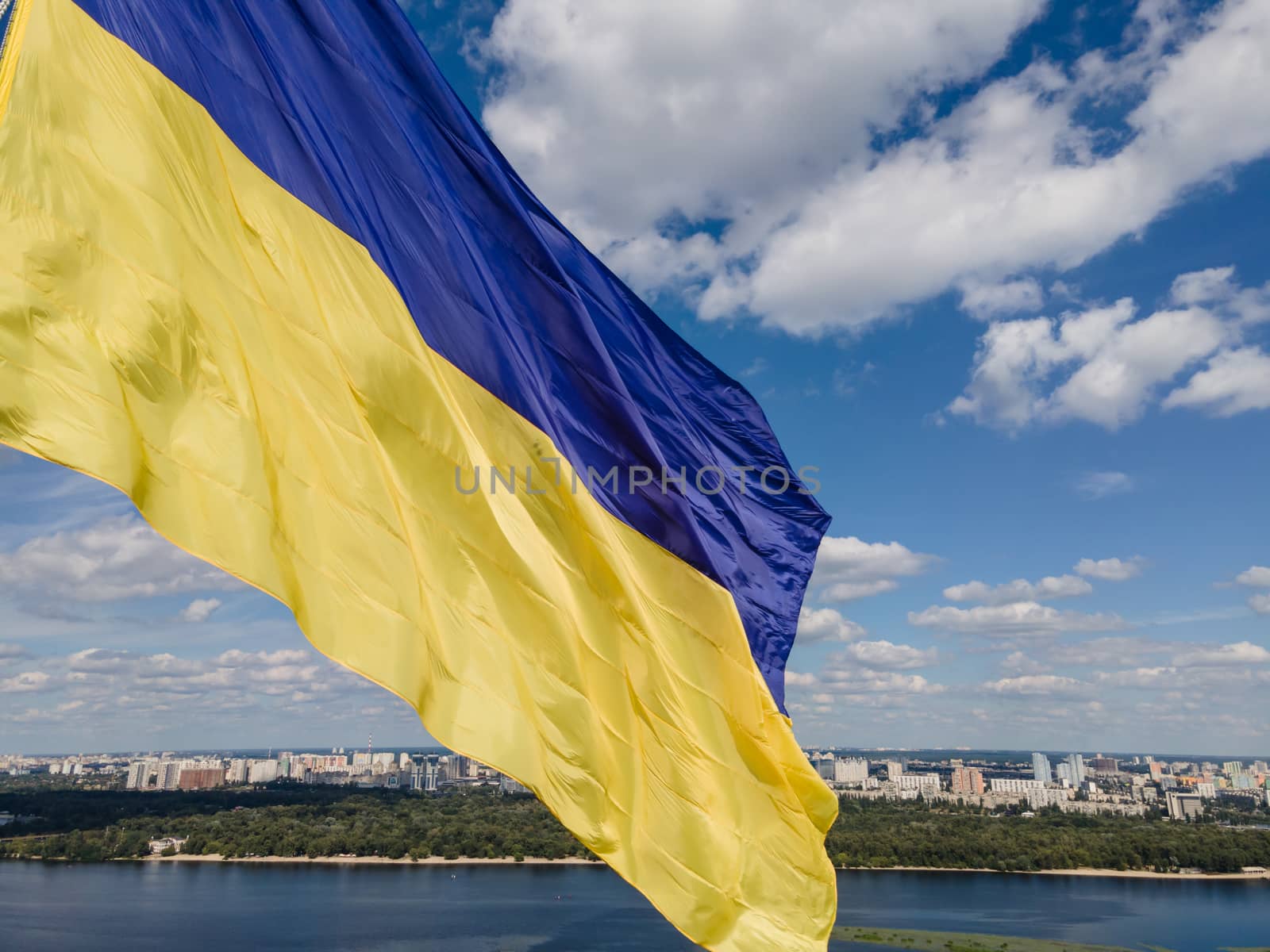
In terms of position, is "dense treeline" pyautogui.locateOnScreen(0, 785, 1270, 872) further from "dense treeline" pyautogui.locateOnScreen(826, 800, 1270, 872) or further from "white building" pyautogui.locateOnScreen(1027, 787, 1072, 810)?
"white building" pyautogui.locateOnScreen(1027, 787, 1072, 810)

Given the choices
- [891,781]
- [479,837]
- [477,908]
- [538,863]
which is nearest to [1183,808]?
[891,781]

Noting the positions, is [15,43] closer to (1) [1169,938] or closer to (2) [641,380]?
(2) [641,380]

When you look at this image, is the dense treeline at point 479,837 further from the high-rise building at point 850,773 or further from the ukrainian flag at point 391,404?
the high-rise building at point 850,773

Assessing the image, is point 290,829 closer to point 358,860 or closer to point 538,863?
point 358,860

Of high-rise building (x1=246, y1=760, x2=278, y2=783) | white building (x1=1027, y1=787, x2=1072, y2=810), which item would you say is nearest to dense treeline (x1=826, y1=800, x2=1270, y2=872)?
white building (x1=1027, y1=787, x2=1072, y2=810)

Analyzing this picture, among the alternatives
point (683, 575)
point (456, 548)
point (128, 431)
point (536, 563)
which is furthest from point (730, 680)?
point (128, 431)
